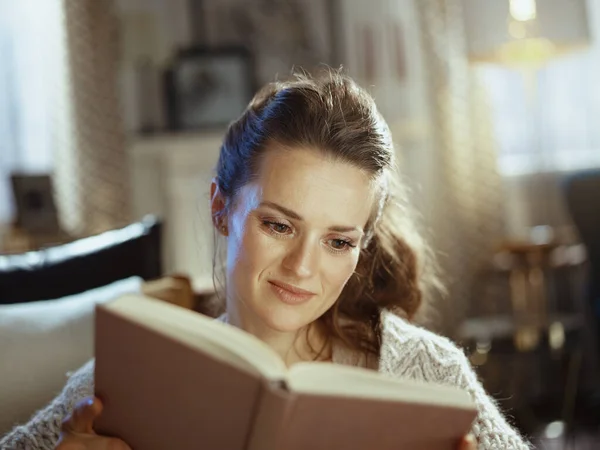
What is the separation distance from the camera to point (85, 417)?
1.04m

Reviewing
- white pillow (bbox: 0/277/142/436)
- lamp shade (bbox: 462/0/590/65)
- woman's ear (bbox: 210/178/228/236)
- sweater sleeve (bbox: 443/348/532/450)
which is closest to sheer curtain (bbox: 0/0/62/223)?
lamp shade (bbox: 462/0/590/65)

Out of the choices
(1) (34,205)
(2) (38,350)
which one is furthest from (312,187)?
(1) (34,205)

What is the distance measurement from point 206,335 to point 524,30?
3.06 meters

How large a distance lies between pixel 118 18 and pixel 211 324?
3.75 metres

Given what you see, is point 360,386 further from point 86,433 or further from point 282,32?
point 282,32

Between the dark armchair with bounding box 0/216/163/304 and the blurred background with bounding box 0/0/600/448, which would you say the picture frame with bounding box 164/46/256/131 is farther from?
the dark armchair with bounding box 0/216/163/304

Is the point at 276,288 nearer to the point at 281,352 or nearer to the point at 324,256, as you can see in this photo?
the point at 324,256

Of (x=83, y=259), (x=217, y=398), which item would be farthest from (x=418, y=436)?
(x=83, y=259)

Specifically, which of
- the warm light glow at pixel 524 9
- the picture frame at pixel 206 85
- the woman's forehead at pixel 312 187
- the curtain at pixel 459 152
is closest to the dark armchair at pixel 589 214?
the warm light glow at pixel 524 9

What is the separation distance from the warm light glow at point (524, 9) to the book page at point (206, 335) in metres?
3.01

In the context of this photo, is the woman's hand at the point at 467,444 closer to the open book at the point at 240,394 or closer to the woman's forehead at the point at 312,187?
the open book at the point at 240,394

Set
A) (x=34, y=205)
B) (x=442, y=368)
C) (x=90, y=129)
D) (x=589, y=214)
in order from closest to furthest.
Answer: (x=442, y=368), (x=589, y=214), (x=34, y=205), (x=90, y=129)

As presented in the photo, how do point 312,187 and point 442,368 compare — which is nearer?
point 312,187

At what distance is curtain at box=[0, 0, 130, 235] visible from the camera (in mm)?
4141
